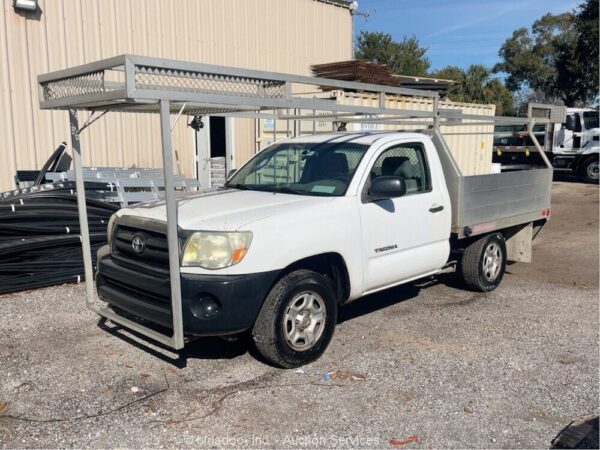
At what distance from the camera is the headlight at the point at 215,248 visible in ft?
13.2

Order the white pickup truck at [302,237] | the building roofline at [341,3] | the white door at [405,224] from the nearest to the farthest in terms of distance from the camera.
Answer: the white pickup truck at [302,237] → the white door at [405,224] → the building roofline at [341,3]

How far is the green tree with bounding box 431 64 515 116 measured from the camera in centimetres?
4828

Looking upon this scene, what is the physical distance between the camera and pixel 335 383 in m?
4.27

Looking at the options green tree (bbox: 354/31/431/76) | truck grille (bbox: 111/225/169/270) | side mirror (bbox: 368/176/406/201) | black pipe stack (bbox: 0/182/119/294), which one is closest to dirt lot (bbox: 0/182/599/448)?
black pipe stack (bbox: 0/182/119/294)

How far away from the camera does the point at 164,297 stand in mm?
4164

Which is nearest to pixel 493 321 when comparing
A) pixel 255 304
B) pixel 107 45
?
pixel 255 304

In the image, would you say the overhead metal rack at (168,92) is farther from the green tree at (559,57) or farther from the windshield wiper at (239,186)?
the green tree at (559,57)

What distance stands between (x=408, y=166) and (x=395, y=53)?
44.3 m

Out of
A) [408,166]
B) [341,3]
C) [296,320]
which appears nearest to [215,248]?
[296,320]

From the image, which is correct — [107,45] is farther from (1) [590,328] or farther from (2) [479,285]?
(1) [590,328]

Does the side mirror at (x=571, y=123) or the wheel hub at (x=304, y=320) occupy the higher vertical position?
the side mirror at (x=571, y=123)

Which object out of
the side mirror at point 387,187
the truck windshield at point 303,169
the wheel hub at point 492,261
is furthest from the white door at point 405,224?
the wheel hub at point 492,261

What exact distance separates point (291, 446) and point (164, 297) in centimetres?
143

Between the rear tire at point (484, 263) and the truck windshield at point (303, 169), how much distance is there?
211 cm
